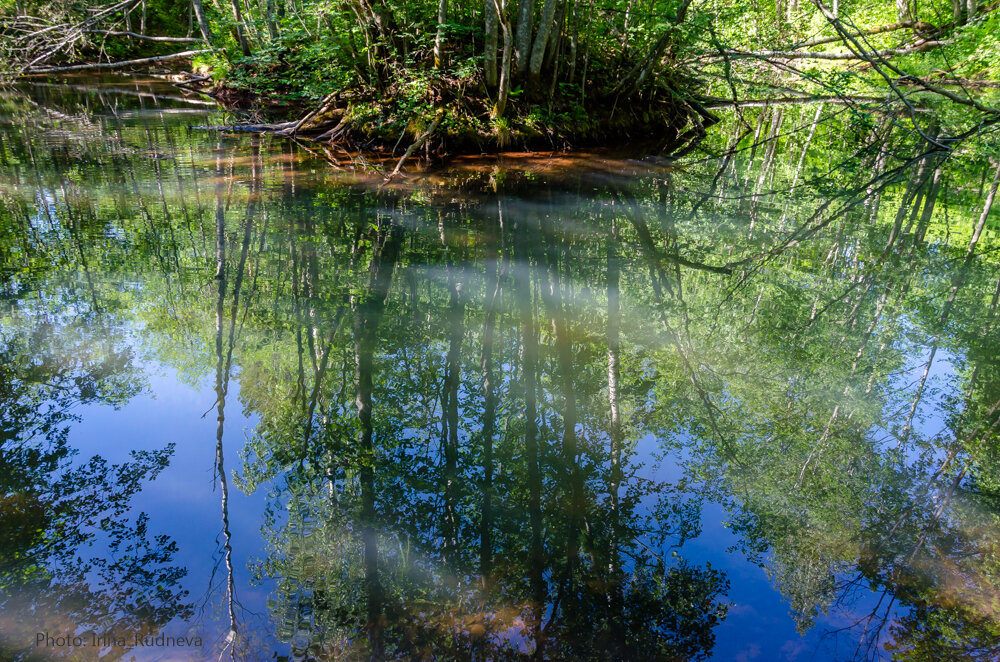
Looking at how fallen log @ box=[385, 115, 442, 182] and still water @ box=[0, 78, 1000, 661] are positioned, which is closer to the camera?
still water @ box=[0, 78, 1000, 661]

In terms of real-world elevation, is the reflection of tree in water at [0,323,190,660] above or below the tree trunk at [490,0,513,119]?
below

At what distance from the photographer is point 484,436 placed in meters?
3.92

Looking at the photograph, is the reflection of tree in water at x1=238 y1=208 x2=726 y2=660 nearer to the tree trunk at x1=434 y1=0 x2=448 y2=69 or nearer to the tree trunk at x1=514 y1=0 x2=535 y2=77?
the tree trunk at x1=434 y1=0 x2=448 y2=69

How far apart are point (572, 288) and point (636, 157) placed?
8371 millimetres

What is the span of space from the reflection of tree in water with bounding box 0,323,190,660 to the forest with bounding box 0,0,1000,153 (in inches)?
275

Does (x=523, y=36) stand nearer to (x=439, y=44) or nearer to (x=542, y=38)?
(x=542, y=38)

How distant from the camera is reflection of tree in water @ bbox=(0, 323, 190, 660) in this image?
8.27ft

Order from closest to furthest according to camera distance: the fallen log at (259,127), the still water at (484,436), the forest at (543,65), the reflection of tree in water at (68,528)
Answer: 1. the reflection of tree in water at (68,528)
2. the still water at (484,436)
3. the forest at (543,65)
4. the fallen log at (259,127)

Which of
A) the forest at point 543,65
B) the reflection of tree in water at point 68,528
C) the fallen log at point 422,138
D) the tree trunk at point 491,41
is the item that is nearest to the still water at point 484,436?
the reflection of tree in water at point 68,528

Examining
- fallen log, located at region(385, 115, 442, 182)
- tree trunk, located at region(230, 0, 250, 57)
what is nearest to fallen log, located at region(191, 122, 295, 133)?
fallen log, located at region(385, 115, 442, 182)

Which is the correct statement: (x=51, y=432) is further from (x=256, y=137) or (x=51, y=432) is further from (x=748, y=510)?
(x=256, y=137)

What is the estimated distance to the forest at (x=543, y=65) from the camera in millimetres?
11555

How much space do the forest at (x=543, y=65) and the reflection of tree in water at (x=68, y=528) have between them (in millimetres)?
6996

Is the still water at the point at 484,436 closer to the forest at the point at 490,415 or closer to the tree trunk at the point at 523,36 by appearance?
the forest at the point at 490,415
